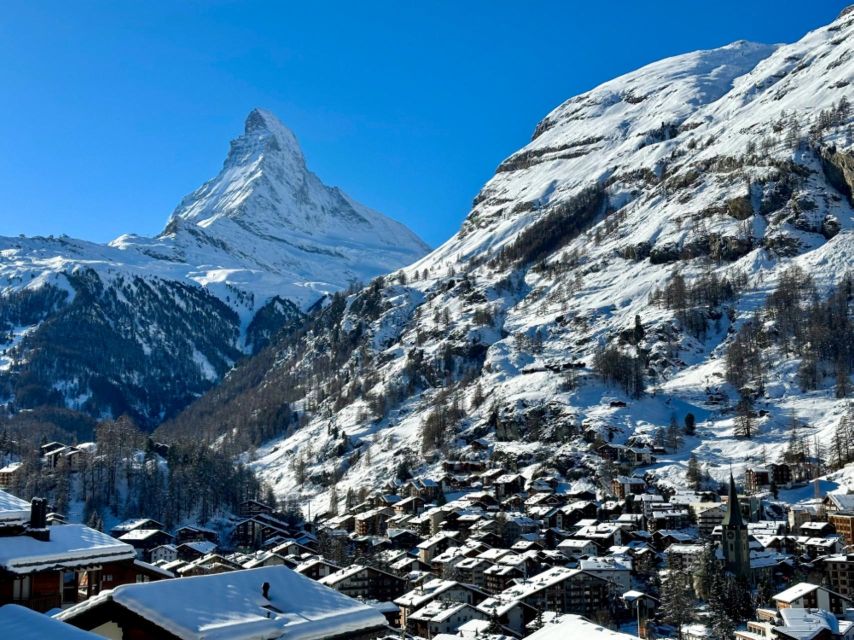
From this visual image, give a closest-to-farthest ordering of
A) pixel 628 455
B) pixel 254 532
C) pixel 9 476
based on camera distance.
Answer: pixel 254 532 → pixel 9 476 → pixel 628 455

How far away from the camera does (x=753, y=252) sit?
17338 cm

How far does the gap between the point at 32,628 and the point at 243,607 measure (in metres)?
3.43

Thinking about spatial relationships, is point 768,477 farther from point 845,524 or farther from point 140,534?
point 140,534

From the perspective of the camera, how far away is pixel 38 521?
13.8m

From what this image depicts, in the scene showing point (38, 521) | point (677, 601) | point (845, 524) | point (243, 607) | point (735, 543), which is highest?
point (38, 521)

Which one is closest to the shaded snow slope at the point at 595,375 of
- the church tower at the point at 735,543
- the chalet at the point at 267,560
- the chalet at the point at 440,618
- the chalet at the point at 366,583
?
the church tower at the point at 735,543

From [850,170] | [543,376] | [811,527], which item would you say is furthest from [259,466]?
[850,170]

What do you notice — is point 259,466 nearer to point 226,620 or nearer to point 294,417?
point 294,417

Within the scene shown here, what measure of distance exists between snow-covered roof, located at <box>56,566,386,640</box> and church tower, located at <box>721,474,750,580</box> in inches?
3137

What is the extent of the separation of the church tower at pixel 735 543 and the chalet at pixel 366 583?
3042 centimetres

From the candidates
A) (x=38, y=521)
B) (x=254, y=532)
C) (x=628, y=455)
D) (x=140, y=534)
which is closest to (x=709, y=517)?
(x=628, y=455)

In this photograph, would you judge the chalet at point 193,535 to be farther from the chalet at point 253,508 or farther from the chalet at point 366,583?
the chalet at point 366,583

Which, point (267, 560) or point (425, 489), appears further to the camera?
point (425, 489)

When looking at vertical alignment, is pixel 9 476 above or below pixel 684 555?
above
